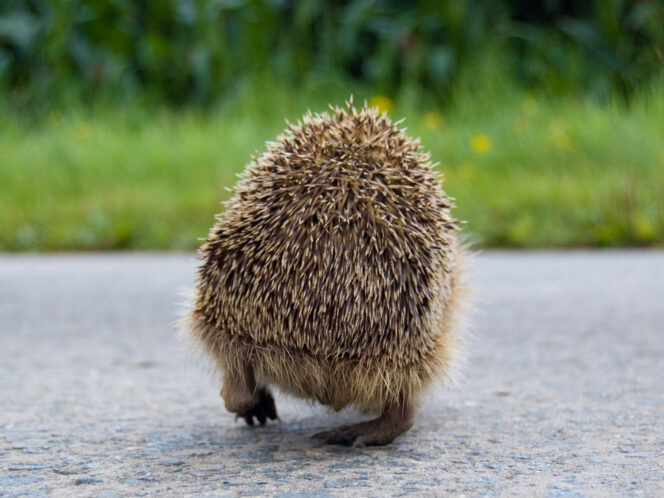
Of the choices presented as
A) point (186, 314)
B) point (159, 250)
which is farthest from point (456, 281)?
point (159, 250)

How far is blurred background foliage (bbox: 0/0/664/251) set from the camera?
764 cm

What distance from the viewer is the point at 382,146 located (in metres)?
2.74

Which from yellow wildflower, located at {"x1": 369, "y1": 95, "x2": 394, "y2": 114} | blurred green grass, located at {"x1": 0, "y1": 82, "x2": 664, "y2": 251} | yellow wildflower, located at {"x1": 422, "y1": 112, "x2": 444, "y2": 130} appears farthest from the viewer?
yellow wildflower, located at {"x1": 369, "y1": 95, "x2": 394, "y2": 114}

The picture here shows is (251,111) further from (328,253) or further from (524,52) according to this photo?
(328,253)

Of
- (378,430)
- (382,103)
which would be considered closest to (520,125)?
(382,103)

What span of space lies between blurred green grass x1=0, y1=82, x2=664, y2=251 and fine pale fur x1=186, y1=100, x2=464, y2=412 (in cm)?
465

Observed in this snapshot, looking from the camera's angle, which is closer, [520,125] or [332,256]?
[332,256]

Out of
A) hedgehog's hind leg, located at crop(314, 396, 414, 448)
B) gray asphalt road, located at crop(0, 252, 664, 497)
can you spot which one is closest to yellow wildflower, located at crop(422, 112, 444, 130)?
gray asphalt road, located at crop(0, 252, 664, 497)

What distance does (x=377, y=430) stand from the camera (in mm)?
2623

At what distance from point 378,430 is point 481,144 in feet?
20.1

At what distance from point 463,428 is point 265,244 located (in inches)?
34.2

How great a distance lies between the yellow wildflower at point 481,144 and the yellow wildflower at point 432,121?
0.49 metres

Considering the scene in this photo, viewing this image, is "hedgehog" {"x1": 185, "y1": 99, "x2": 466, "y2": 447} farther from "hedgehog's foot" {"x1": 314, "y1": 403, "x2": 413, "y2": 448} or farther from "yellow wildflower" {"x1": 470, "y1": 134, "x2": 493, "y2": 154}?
"yellow wildflower" {"x1": 470, "y1": 134, "x2": 493, "y2": 154}

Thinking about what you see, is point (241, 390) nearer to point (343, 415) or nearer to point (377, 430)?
point (377, 430)
